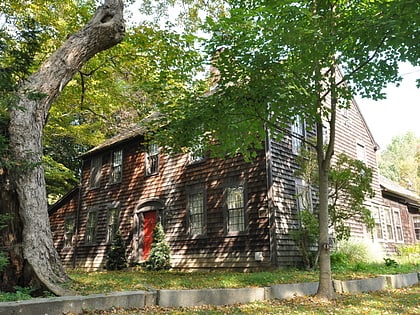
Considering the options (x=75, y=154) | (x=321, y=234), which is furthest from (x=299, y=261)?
(x=75, y=154)

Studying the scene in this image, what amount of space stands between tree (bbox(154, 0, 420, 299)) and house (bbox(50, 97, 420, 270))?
1.22m

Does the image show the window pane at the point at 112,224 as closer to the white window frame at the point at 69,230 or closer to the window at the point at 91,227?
the window at the point at 91,227

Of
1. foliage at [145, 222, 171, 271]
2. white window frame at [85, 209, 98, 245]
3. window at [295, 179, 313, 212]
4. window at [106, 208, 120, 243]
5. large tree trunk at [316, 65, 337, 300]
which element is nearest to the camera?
large tree trunk at [316, 65, 337, 300]

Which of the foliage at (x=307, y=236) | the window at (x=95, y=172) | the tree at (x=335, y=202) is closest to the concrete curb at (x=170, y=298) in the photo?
the tree at (x=335, y=202)

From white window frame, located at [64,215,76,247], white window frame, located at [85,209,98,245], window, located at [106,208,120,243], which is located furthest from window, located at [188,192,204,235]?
white window frame, located at [64,215,76,247]

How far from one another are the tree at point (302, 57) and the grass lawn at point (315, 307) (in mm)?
512

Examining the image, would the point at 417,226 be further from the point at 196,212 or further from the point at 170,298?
the point at 170,298

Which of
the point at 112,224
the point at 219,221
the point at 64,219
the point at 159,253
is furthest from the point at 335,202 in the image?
the point at 64,219

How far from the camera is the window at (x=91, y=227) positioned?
18.2 meters

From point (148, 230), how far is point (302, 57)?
11.2 m

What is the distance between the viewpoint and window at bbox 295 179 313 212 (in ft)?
42.1

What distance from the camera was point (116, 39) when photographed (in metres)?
8.53

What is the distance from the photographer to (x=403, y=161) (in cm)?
5103

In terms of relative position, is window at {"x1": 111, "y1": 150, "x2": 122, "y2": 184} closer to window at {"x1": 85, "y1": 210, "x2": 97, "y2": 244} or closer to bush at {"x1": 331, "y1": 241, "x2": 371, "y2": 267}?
window at {"x1": 85, "y1": 210, "x2": 97, "y2": 244}
